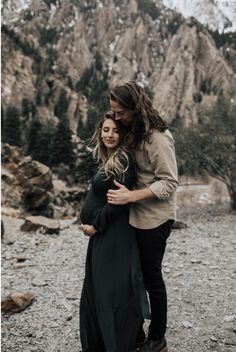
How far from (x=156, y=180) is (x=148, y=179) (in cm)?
7

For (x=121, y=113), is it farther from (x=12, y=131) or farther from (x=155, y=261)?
(x=12, y=131)

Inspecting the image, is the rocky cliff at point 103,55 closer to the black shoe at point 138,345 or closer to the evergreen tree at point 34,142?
the evergreen tree at point 34,142

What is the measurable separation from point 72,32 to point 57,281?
125259 mm

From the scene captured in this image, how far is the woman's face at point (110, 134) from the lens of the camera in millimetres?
3102

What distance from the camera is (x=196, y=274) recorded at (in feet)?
21.3

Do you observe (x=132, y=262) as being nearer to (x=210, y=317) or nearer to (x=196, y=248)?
(x=210, y=317)

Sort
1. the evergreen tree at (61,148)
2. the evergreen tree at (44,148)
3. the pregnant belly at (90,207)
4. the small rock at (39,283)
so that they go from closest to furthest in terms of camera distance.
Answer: the pregnant belly at (90,207), the small rock at (39,283), the evergreen tree at (61,148), the evergreen tree at (44,148)

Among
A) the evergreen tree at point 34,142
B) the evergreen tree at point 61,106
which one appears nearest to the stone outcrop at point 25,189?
the evergreen tree at point 34,142

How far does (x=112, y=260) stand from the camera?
3225mm

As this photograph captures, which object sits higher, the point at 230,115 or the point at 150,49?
the point at 150,49

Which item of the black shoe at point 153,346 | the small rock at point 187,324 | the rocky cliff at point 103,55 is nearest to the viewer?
the black shoe at point 153,346

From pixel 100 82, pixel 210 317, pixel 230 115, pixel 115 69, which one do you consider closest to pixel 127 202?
pixel 210 317

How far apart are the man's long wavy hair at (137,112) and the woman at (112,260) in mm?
121

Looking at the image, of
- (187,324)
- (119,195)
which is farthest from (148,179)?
(187,324)
